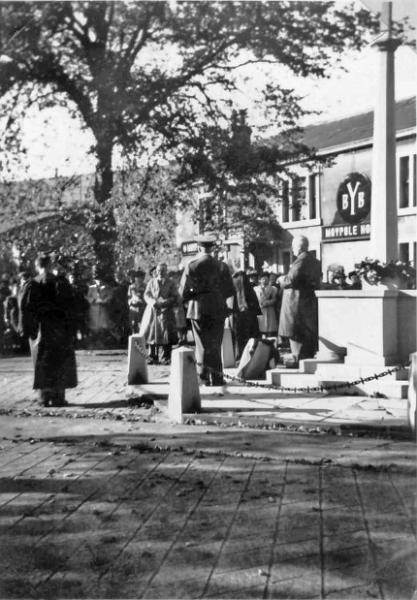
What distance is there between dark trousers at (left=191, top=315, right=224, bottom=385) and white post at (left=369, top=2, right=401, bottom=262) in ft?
7.07

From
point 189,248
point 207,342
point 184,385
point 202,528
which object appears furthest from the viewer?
point 207,342

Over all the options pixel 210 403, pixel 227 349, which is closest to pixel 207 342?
pixel 210 403

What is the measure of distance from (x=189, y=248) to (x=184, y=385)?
168cm

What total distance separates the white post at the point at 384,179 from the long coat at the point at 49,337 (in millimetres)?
3679

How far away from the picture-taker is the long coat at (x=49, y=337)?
8484mm

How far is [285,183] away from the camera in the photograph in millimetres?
5719

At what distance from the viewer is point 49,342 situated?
8750mm

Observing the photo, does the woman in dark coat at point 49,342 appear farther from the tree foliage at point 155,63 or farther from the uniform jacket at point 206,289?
the tree foliage at point 155,63

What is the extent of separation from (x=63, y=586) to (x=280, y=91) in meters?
3.84

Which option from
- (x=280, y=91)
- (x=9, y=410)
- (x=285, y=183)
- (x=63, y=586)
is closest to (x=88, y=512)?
(x=63, y=586)

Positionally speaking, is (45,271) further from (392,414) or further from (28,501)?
(392,414)

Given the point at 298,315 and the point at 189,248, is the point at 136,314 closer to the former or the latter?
the point at 189,248

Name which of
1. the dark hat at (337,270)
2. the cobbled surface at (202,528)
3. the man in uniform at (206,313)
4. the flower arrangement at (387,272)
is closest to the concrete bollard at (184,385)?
the man in uniform at (206,313)

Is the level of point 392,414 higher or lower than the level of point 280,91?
lower
